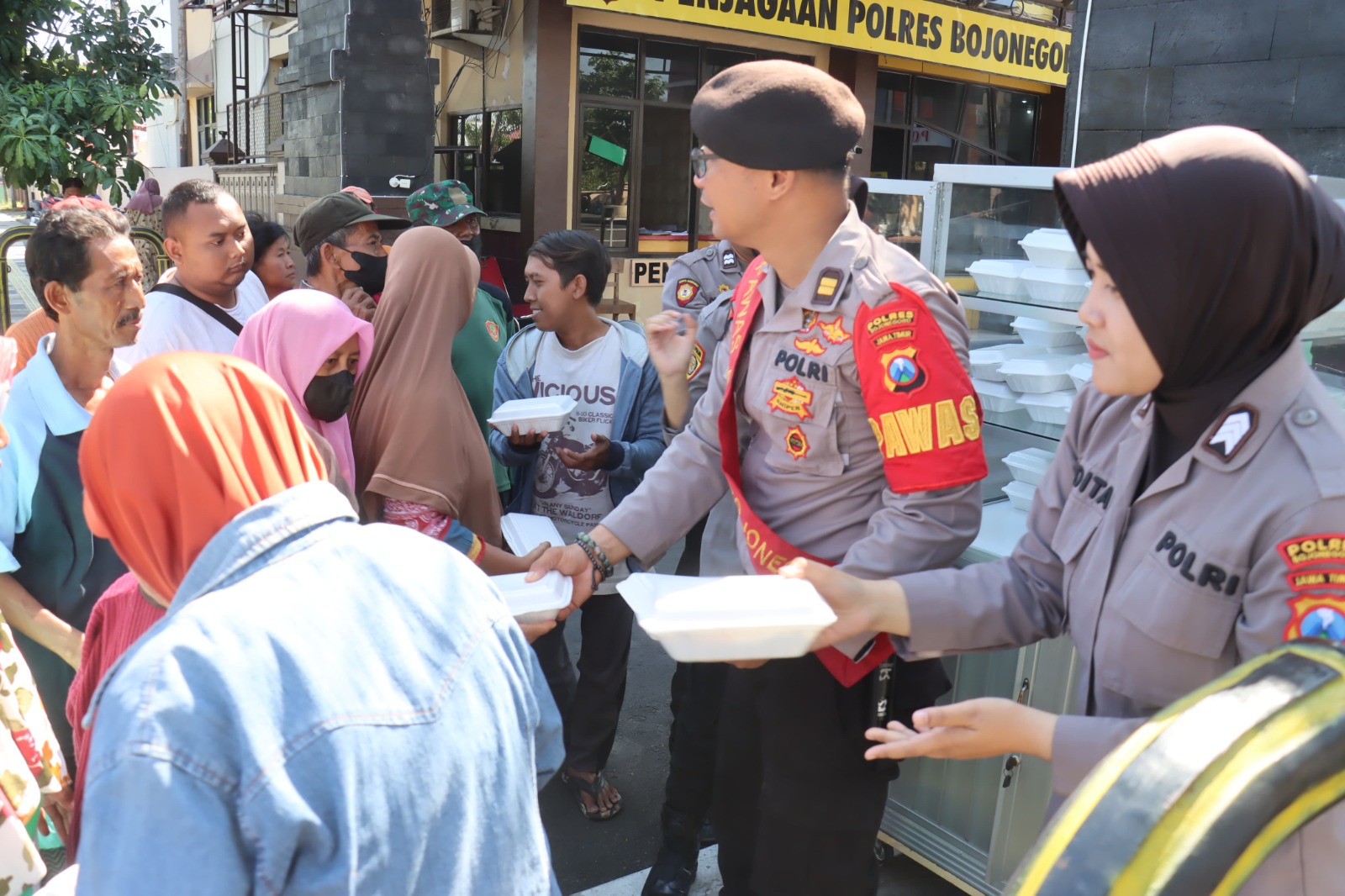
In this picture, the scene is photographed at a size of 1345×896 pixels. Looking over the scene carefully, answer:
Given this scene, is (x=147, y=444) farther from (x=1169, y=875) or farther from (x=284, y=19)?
(x=284, y=19)

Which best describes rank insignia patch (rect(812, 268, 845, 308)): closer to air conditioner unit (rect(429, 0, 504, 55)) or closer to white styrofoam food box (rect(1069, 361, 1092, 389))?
white styrofoam food box (rect(1069, 361, 1092, 389))

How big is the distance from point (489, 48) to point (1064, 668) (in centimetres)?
1021

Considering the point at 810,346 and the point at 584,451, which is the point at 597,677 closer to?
the point at 584,451

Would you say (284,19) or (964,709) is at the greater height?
(284,19)

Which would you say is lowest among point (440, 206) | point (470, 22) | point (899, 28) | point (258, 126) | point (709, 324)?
point (709, 324)

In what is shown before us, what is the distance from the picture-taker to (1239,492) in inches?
49.4

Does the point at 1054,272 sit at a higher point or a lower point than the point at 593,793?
higher

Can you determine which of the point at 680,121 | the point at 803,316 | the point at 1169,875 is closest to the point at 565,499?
the point at 803,316

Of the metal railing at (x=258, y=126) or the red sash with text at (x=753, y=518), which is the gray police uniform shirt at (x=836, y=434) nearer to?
the red sash with text at (x=753, y=518)

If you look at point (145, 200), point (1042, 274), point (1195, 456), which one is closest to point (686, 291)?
point (1042, 274)

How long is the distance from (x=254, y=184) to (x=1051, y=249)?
10083mm

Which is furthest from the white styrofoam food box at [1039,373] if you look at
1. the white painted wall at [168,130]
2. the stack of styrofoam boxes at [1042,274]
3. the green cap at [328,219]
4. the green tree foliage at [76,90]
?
the white painted wall at [168,130]

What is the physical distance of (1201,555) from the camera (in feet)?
4.20

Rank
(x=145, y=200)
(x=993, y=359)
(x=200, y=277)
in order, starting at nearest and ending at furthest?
1. (x=993, y=359)
2. (x=200, y=277)
3. (x=145, y=200)
